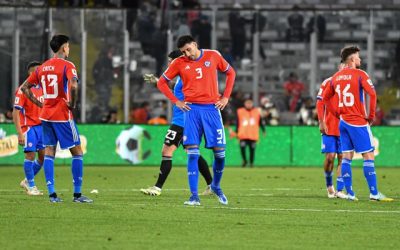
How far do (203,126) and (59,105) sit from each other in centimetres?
196

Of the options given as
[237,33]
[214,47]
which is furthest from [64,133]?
[237,33]

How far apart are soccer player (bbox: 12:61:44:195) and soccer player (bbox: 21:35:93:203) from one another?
250cm

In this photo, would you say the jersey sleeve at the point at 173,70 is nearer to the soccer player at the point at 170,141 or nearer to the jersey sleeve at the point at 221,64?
the jersey sleeve at the point at 221,64

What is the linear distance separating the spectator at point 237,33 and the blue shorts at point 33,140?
16217 millimetres

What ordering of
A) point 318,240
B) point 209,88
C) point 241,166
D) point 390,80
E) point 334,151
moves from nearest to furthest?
1. point 318,240
2. point 209,88
3. point 334,151
4. point 241,166
5. point 390,80

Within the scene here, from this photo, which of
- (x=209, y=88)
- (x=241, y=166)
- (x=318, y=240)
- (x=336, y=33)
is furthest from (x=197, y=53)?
(x=336, y=33)

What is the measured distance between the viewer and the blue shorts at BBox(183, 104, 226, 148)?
50.4 feet

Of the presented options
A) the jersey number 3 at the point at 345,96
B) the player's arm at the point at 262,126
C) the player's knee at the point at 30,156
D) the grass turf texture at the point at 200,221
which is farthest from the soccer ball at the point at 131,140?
the jersey number 3 at the point at 345,96

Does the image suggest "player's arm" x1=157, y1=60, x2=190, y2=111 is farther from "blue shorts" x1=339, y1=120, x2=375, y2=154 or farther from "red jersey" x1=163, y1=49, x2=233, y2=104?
"blue shorts" x1=339, y1=120, x2=375, y2=154

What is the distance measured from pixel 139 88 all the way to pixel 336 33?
20.1 ft

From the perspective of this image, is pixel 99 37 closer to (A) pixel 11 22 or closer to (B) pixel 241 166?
(A) pixel 11 22

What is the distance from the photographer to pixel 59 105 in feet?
51.2

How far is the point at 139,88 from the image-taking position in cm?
3409

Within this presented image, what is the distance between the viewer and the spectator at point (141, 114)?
33625mm
